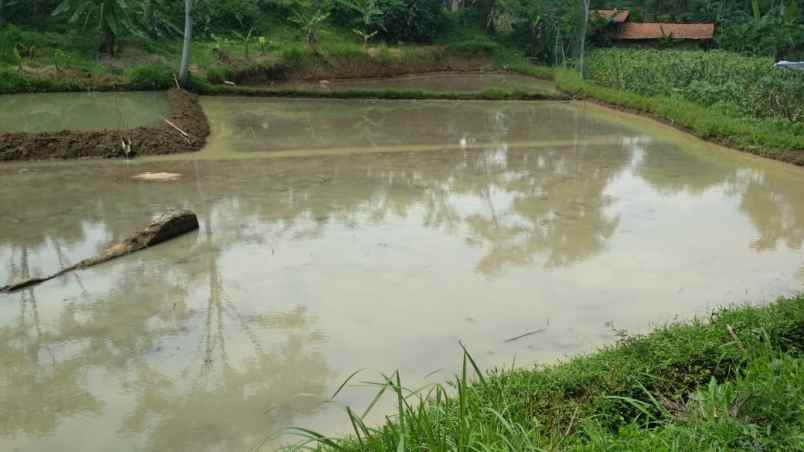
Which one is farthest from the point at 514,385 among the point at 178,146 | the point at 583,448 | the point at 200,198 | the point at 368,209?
the point at 178,146

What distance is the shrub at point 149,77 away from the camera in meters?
14.6

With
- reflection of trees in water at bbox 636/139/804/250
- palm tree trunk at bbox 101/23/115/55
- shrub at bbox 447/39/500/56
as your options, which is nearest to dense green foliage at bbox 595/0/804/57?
shrub at bbox 447/39/500/56

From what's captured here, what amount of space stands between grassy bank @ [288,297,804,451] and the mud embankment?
6828mm

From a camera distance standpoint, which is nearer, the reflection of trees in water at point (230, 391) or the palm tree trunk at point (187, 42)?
the reflection of trees in water at point (230, 391)

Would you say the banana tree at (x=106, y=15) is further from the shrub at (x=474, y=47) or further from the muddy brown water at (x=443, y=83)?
the shrub at (x=474, y=47)

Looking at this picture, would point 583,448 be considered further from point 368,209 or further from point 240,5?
point 240,5

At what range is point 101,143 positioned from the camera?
9281 millimetres

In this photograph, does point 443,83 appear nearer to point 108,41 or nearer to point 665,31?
point 108,41

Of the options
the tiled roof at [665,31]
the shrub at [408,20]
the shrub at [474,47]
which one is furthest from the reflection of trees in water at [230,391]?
the tiled roof at [665,31]

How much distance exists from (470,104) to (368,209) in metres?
8.89

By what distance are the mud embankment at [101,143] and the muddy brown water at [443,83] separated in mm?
7559

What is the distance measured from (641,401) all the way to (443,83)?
17623 millimetres

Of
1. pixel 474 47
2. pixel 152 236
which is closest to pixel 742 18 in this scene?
pixel 474 47

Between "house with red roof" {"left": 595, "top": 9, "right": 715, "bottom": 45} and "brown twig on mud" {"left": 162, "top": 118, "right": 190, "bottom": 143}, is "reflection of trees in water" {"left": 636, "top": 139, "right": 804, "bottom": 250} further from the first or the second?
"house with red roof" {"left": 595, "top": 9, "right": 715, "bottom": 45}
